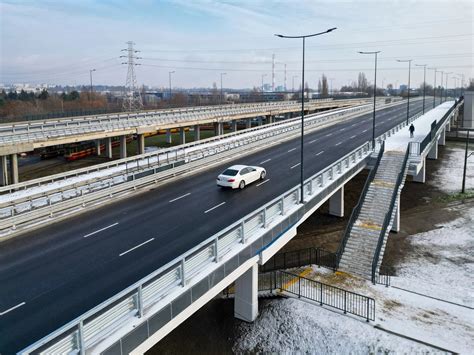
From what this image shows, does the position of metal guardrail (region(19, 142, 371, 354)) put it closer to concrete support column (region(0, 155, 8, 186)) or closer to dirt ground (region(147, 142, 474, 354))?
dirt ground (region(147, 142, 474, 354))

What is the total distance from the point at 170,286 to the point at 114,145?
59.5 m

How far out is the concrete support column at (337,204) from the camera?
33.6 meters

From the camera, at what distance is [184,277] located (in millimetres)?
12945

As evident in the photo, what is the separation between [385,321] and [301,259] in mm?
8629

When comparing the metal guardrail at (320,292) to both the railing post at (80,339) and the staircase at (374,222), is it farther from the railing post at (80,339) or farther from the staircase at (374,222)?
the railing post at (80,339)

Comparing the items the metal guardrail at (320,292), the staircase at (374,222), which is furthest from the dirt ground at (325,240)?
the staircase at (374,222)

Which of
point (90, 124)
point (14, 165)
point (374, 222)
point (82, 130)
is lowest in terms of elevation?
point (374, 222)

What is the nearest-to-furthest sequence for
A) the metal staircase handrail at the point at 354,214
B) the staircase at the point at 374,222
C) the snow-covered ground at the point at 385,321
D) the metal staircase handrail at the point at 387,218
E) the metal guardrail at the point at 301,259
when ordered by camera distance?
the snow-covered ground at the point at 385,321
the metal staircase handrail at the point at 387,218
the staircase at the point at 374,222
the metal staircase handrail at the point at 354,214
the metal guardrail at the point at 301,259

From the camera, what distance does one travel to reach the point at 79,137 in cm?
4241

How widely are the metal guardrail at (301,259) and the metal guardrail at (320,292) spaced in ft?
9.17

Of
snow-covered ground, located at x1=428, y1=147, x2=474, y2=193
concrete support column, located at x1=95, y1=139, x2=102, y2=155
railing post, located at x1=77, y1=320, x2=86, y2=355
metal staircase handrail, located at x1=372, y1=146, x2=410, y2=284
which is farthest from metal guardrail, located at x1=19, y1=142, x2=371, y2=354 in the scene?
concrete support column, located at x1=95, y1=139, x2=102, y2=155

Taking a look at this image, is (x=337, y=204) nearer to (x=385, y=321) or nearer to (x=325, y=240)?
(x=325, y=240)

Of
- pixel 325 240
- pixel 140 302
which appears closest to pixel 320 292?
pixel 325 240

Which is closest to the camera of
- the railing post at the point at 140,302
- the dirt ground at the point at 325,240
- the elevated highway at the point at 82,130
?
the railing post at the point at 140,302
